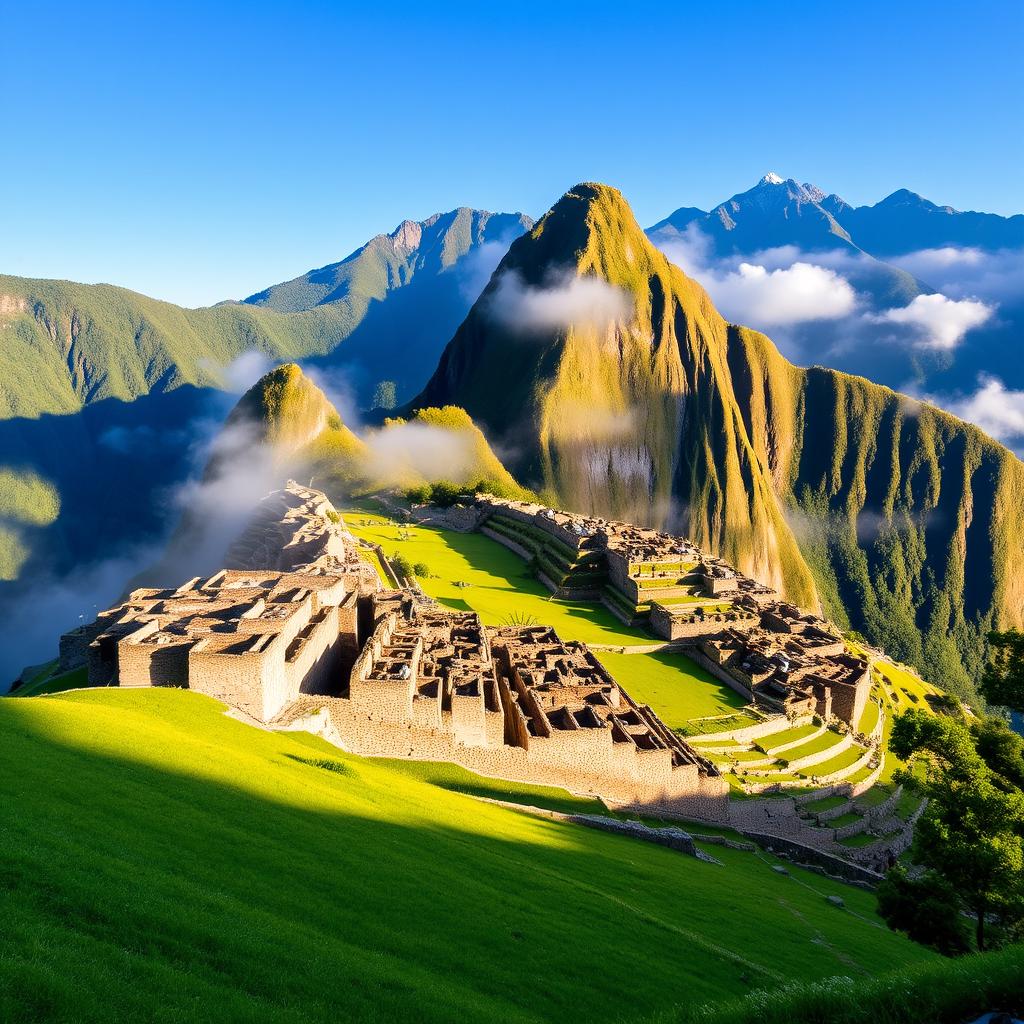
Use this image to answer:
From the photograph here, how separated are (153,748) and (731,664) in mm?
45680

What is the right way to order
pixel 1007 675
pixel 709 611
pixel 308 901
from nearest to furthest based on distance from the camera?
pixel 308 901
pixel 1007 675
pixel 709 611

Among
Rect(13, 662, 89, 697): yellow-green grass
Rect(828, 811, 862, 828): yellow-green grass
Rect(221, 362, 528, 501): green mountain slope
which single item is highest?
Rect(221, 362, 528, 501): green mountain slope

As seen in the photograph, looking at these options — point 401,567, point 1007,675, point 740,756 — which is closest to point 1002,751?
point 1007,675

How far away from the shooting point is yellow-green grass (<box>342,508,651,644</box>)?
5834 centimetres

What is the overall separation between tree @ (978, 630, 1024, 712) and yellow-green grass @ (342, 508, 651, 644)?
33902 millimetres

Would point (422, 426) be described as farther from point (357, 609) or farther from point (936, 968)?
point (936, 968)

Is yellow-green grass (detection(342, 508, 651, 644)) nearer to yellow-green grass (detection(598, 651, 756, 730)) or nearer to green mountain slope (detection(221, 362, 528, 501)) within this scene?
yellow-green grass (detection(598, 651, 756, 730))

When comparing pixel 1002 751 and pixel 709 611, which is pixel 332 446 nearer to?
pixel 709 611

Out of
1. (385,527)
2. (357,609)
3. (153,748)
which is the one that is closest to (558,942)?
(153,748)

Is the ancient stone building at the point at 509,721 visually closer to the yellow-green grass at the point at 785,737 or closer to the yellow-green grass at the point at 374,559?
the yellow-green grass at the point at 785,737

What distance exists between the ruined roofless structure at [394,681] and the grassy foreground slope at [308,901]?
2998 millimetres

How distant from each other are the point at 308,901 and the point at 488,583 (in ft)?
187

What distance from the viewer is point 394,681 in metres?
25.9

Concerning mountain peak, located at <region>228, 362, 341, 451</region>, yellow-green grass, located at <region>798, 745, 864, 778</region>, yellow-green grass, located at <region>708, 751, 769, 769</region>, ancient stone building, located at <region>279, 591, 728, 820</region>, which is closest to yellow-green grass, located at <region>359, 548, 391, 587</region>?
ancient stone building, located at <region>279, 591, 728, 820</region>
